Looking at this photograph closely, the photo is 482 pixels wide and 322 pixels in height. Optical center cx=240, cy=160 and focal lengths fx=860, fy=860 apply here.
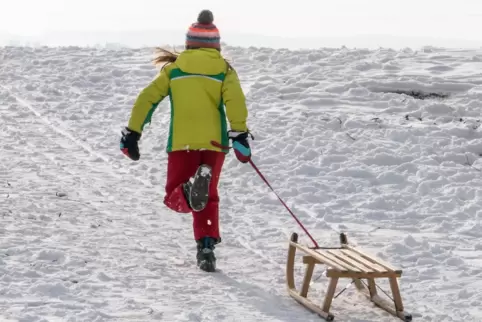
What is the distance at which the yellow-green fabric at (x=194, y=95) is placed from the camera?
7.01m

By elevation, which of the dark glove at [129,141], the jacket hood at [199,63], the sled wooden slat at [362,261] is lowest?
the sled wooden slat at [362,261]

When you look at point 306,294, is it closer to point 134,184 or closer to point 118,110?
point 134,184

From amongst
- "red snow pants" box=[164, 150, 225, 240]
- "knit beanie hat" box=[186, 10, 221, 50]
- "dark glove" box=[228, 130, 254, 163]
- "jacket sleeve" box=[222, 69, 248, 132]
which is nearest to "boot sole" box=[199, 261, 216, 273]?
"red snow pants" box=[164, 150, 225, 240]

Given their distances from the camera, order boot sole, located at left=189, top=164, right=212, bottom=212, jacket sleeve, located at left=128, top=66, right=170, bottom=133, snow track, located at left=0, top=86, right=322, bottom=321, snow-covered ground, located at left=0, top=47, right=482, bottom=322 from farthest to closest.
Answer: jacket sleeve, located at left=128, top=66, right=170, bottom=133 → boot sole, located at left=189, top=164, right=212, bottom=212 → snow-covered ground, located at left=0, top=47, right=482, bottom=322 → snow track, located at left=0, top=86, right=322, bottom=321

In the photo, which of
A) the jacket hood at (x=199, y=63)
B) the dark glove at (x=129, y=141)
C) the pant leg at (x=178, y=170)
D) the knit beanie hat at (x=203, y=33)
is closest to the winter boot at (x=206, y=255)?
the pant leg at (x=178, y=170)

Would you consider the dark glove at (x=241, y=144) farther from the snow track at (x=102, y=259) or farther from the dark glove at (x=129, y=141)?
the snow track at (x=102, y=259)

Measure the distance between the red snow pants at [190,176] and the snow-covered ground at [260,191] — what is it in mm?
348

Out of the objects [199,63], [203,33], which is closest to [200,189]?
[199,63]

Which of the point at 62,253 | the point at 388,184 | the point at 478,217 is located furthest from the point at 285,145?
the point at 62,253

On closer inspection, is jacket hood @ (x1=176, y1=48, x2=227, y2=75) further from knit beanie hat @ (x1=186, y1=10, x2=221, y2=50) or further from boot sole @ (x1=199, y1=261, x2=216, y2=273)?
boot sole @ (x1=199, y1=261, x2=216, y2=273)

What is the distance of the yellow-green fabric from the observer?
7008 mm

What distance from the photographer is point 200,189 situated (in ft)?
22.4

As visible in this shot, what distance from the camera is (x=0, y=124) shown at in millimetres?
13305

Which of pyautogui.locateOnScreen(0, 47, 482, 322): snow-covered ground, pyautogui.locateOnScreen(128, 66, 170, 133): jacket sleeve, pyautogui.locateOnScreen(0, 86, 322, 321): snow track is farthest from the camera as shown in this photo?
pyautogui.locateOnScreen(128, 66, 170, 133): jacket sleeve
